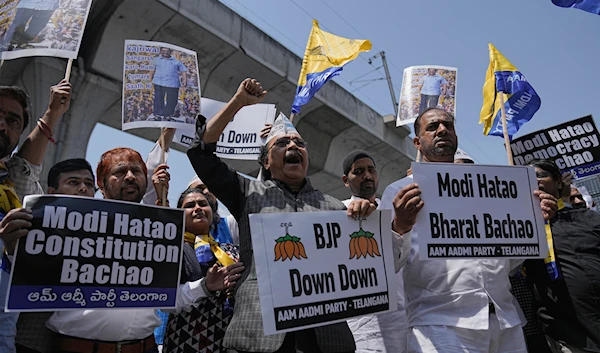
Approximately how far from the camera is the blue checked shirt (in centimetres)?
363

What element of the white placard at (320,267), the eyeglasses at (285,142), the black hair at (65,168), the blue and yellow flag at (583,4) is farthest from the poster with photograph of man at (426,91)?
the black hair at (65,168)

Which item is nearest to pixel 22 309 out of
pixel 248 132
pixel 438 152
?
pixel 438 152

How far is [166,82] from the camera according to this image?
3.66m

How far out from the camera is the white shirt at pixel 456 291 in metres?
2.17

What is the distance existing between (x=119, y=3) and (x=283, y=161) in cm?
585

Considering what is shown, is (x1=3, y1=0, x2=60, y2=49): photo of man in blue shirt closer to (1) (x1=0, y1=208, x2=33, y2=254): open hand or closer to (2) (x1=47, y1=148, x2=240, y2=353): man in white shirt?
(2) (x1=47, y1=148, x2=240, y2=353): man in white shirt

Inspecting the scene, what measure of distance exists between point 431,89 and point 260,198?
A: 3.28 m

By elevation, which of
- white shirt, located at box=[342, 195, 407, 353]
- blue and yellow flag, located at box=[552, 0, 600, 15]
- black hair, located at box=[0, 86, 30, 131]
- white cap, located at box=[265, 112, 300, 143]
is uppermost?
blue and yellow flag, located at box=[552, 0, 600, 15]

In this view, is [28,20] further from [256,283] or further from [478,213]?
[478,213]

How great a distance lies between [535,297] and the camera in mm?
2805

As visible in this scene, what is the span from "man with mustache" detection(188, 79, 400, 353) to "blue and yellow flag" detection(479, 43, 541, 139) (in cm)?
187

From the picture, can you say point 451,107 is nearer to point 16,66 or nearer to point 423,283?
point 423,283

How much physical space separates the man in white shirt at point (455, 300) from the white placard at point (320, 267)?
160mm

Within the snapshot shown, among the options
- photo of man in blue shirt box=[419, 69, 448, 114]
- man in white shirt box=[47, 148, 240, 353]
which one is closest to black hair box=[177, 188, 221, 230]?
man in white shirt box=[47, 148, 240, 353]
